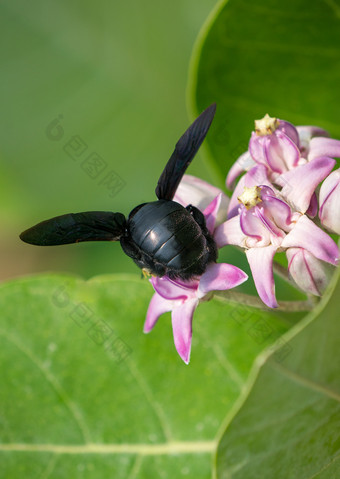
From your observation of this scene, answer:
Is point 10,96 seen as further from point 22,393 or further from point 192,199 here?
point 192,199

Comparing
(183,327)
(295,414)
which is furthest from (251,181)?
(295,414)

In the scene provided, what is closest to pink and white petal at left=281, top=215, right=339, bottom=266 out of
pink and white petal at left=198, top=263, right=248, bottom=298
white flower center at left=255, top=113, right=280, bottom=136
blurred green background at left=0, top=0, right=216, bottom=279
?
pink and white petal at left=198, top=263, right=248, bottom=298

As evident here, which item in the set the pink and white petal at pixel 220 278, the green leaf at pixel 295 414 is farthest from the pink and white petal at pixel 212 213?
the green leaf at pixel 295 414

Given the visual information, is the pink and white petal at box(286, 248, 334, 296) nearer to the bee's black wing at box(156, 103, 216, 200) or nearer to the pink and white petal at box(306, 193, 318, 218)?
the pink and white petal at box(306, 193, 318, 218)

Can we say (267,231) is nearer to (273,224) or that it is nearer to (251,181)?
(273,224)

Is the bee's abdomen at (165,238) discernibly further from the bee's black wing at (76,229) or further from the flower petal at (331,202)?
the flower petal at (331,202)

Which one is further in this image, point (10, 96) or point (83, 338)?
point (10, 96)

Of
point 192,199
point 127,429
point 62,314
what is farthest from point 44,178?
point 192,199
